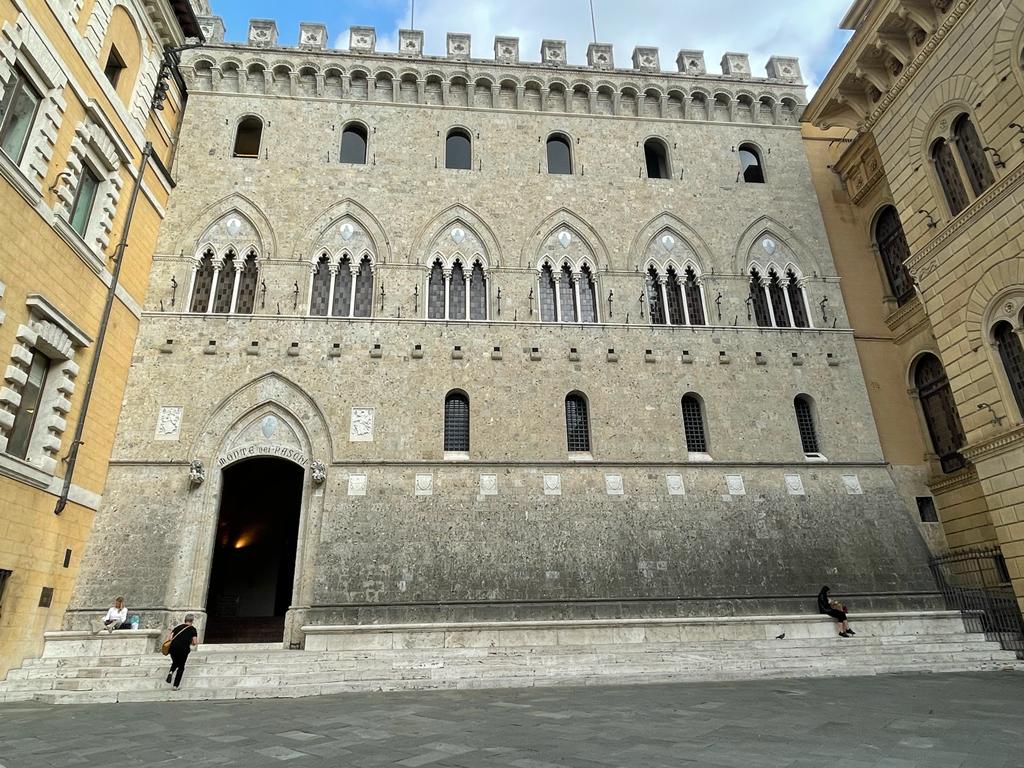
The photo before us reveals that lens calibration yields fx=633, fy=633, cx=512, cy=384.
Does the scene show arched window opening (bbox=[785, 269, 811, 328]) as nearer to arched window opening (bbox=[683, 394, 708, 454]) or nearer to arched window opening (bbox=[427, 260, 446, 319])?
arched window opening (bbox=[683, 394, 708, 454])

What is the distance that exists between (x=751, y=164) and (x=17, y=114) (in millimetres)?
18746

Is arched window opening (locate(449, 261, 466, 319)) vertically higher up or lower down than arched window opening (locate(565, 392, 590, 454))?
higher up

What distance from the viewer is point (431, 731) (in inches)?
248

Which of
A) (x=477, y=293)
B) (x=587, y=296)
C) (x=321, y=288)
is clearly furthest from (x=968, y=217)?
(x=321, y=288)

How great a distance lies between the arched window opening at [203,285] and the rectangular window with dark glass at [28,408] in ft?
13.4

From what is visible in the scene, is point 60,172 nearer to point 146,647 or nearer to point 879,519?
point 146,647

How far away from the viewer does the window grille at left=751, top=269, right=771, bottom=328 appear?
17.6m

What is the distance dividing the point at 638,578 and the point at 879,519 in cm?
633

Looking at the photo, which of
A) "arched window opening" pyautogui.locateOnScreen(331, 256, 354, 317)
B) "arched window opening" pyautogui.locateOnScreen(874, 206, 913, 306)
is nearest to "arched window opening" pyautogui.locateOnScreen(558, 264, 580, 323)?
"arched window opening" pyautogui.locateOnScreen(331, 256, 354, 317)

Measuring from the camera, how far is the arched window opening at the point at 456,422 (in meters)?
15.4

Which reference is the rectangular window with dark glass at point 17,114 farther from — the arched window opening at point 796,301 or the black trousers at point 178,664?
the arched window opening at point 796,301

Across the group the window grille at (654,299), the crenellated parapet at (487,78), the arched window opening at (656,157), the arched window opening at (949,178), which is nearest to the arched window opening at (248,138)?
the crenellated parapet at (487,78)

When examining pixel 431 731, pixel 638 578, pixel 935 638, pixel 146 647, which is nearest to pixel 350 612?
pixel 146 647

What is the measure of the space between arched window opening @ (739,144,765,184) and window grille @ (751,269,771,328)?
11.5ft
